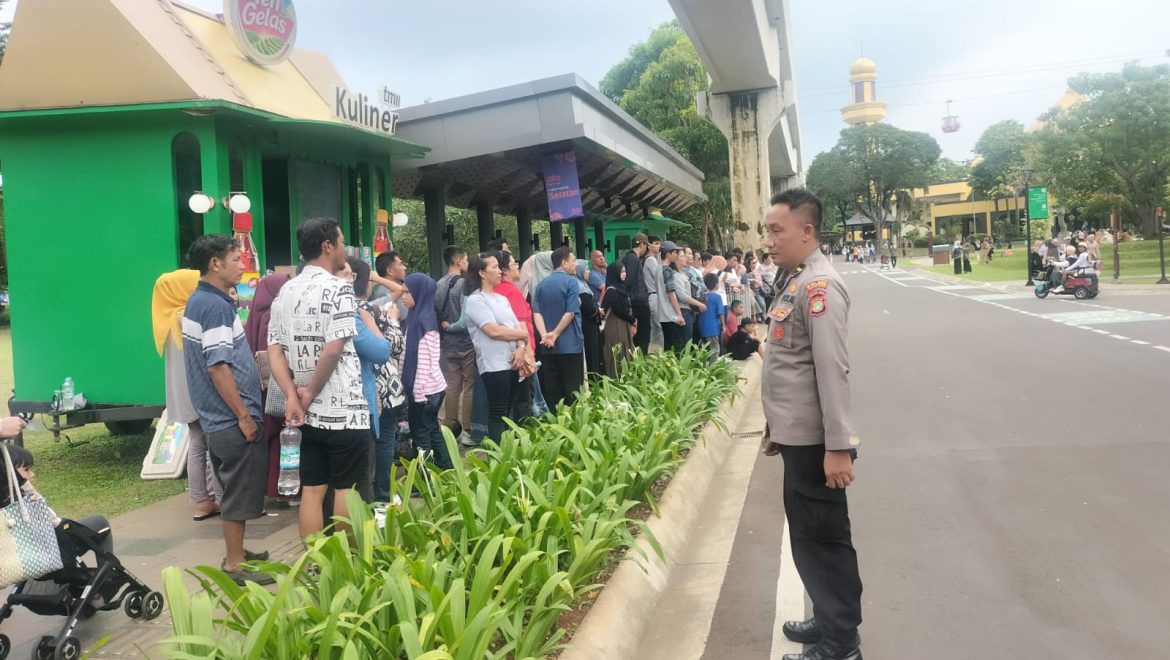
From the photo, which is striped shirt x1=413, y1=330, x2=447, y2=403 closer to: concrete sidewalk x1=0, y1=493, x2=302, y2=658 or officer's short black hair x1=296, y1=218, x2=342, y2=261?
concrete sidewalk x1=0, y1=493, x2=302, y2=658

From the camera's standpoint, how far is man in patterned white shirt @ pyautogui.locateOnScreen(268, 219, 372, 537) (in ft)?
15.3

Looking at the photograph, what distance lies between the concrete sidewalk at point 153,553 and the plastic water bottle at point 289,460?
71 cm

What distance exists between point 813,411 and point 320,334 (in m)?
2.50

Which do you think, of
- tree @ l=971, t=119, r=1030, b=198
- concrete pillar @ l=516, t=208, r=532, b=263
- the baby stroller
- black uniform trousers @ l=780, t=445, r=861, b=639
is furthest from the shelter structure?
tree @ l=971, t=119, r=1030, b=198

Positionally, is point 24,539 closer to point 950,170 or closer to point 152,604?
point 152,604

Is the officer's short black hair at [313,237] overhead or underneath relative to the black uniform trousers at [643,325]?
overhead

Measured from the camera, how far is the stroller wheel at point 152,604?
14.7ft

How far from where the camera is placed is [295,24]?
10070 mm

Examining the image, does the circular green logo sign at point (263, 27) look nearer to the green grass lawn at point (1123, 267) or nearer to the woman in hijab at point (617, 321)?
the woman in hijab at point (617, 321)

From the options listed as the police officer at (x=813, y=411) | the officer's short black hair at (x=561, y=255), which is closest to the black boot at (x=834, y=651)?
the police officer at (x=813, y=411)

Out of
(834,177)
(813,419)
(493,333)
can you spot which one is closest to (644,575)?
(813,419)

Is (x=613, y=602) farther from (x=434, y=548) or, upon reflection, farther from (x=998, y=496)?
(x=998, y=496)

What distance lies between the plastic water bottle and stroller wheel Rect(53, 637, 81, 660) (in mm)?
1155

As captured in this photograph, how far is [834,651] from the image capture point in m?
3.83
